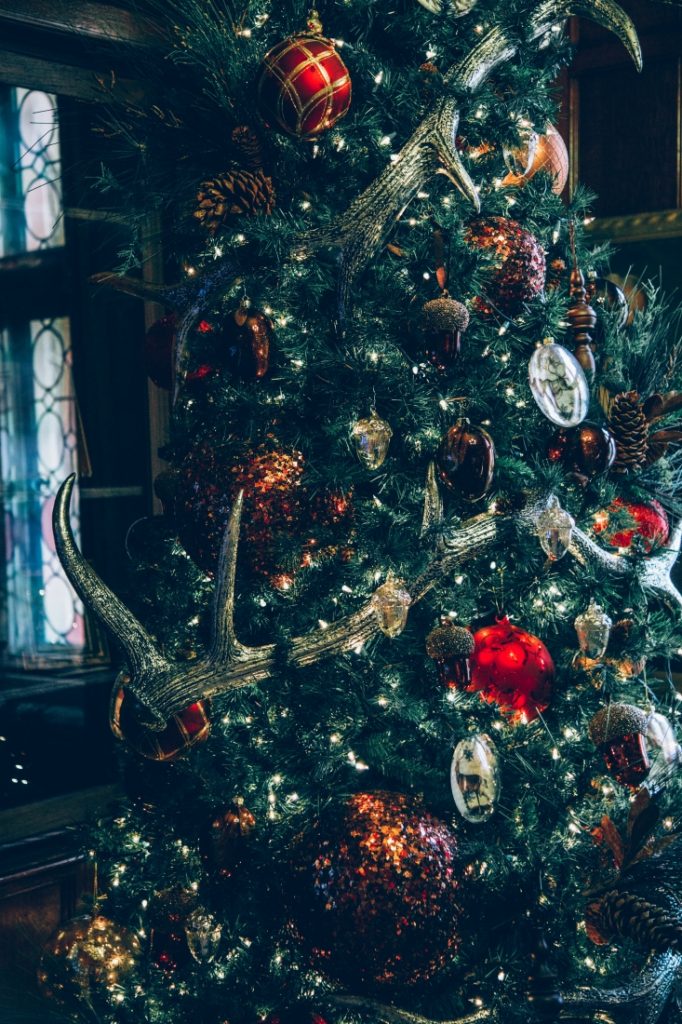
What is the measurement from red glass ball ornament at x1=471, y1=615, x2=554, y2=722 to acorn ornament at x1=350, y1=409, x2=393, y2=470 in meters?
0.29

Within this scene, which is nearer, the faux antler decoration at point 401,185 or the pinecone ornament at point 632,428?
the faux antler decoration at point 401,185

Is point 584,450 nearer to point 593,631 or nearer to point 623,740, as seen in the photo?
point 593,631

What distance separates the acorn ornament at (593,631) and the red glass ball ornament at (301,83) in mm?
717

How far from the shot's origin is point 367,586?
135 centimetres

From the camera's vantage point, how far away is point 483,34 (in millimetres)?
1382

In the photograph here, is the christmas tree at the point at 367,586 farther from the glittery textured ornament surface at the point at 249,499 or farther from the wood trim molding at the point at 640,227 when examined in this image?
the wood trim molding at the point at 640,227

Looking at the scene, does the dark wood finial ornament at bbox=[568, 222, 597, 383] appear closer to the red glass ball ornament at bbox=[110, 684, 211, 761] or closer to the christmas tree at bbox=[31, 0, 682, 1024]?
the christmas tree at bbox=[31, 0, 682, 1024]

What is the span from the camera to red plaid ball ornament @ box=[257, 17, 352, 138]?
1.20 m

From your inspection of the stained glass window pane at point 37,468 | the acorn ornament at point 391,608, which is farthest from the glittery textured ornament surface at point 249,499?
the stained glass window pane at point 37,468

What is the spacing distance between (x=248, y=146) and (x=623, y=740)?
0.89 metres

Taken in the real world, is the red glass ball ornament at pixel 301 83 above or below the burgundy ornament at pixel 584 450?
above

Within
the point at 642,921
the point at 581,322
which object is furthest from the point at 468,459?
the point at 642,921

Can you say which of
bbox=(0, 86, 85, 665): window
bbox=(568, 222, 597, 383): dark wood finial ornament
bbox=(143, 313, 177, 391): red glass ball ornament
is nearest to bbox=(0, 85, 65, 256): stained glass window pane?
bbox=(0, 86, 85, 665): window

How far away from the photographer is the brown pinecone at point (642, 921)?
1136mm
